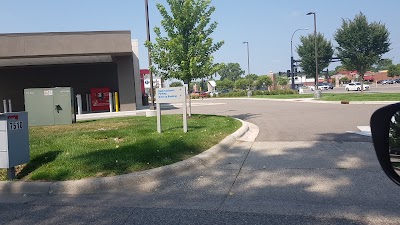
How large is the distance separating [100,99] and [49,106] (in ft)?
41.7

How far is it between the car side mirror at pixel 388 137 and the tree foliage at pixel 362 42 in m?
36.8

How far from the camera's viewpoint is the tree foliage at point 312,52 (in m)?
47.3

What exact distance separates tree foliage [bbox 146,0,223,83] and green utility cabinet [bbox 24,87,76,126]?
391cm

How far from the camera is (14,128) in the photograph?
638cm

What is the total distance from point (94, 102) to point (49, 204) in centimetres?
2293

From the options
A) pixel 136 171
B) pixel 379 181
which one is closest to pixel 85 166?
pixel 136 171

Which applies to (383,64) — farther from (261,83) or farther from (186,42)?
(186,42)

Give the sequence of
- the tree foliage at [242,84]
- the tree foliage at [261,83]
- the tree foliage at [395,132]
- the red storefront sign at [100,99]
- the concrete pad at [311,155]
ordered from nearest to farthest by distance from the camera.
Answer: the tree foliage at [395,132], the concrete pad at [311,155], the red storefront sign at [100,99], the tree foliage at [242,84], the tree foliage at [261,83]

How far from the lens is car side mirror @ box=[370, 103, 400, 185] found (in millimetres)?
1944

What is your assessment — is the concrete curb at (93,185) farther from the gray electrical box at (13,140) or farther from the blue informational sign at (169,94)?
the blue informational sign at (169,94)

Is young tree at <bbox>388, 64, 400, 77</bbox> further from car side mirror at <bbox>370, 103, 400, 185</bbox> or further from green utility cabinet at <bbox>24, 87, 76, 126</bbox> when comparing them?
car side mirror at <bbox>370, 103, 400, 185</bbox>

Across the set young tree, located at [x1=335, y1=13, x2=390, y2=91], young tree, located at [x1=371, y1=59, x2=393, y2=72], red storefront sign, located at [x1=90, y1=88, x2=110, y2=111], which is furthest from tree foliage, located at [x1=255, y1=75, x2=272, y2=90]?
red storefront sign, located at [x1=90, y1=88, x2=110, y2=111]

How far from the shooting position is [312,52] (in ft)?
155

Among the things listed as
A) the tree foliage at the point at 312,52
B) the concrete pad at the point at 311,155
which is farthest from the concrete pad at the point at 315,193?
the tree foliage at the point at 312,52
